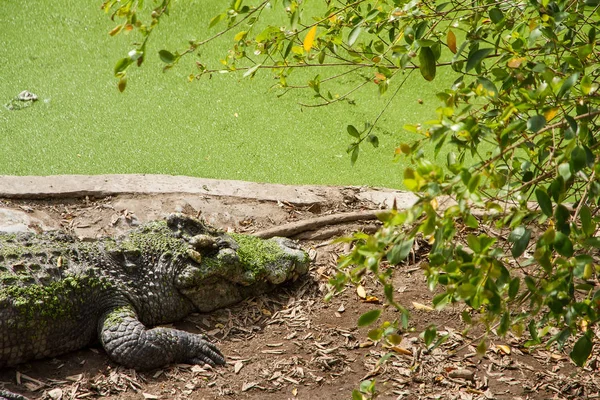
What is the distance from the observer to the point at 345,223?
163 inches

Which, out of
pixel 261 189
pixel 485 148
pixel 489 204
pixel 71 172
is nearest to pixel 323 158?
pixel 261 189

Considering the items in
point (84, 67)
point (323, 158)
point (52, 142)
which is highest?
point (84, 67)

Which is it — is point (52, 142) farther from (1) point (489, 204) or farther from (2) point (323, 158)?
(1) point (489, 204)

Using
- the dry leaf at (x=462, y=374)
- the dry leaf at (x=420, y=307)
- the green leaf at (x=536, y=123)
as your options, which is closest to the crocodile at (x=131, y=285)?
the dry leaf at (x=420, y=307)

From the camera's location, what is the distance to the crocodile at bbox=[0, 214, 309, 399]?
295 centimetres

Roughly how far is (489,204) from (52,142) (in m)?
3.72

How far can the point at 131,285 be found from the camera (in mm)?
3268

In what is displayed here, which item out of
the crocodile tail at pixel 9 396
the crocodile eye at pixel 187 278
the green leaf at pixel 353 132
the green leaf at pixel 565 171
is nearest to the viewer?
the green leaf at pixel 565 171

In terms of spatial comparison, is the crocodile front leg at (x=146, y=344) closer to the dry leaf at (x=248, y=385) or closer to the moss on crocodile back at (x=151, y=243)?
the dry leaf at (x=248, y=385)

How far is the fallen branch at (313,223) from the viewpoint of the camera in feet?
12.9

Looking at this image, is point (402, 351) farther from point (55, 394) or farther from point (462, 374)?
point (55, 394)

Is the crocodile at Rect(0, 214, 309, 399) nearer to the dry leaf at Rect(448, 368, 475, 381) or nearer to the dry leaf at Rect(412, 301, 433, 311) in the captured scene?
the dry leaf at Rect(412, 301, 433, 311)

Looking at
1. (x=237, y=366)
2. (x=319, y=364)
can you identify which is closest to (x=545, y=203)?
(x=319, y=364)

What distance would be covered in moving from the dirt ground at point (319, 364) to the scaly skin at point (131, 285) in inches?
3.2
